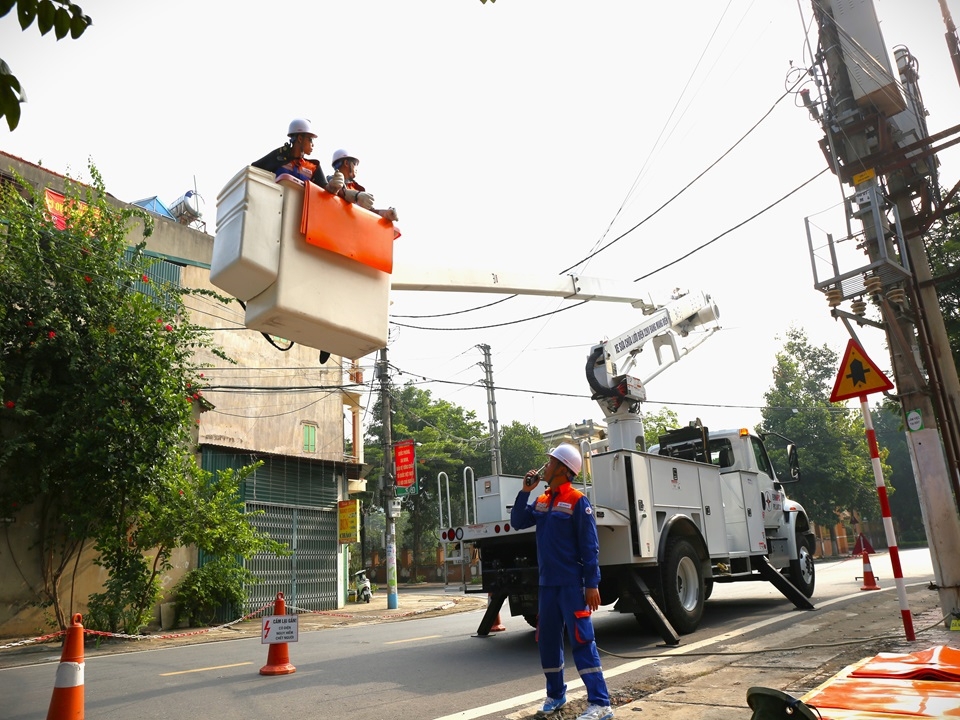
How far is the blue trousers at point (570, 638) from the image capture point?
4258 millimetres

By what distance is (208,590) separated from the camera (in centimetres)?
1402

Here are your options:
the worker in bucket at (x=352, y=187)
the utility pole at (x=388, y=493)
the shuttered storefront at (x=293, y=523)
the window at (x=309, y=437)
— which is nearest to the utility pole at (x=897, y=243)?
the worker in bucket at (x=352, y=187)

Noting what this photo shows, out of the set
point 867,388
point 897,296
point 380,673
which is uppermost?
point 897,296

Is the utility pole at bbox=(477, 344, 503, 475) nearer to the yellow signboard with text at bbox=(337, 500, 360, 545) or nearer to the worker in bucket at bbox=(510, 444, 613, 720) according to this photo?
the yellow signboard with text at bbox=(337, 500, 360, 545)

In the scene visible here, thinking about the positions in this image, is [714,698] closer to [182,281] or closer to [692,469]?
[692,469]

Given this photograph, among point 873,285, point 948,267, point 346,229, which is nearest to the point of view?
point 346,229

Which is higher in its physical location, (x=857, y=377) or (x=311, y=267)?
(x=857, y=377)

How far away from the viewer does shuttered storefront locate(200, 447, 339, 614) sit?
16531 mm

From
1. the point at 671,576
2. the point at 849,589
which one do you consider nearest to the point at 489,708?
the point at 671,576

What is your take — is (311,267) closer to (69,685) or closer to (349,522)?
(69,685)

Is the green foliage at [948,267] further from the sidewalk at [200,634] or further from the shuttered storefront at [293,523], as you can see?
the shuttered storefront at [293,523]

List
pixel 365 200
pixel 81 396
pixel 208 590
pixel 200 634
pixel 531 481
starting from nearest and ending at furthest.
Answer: pixel 365 200
pixel 531 481
pixel 81 396
pixel 200 634
pixel 208 590

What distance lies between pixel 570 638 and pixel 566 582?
0.35 metres

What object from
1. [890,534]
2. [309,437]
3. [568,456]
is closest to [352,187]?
[568,456]
